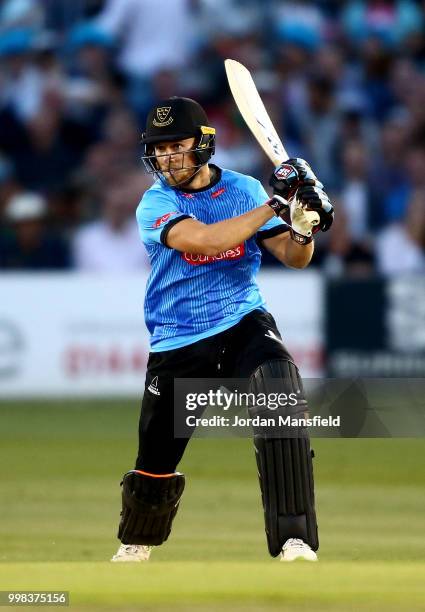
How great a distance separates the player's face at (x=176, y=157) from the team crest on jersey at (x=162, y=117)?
0.08 meters

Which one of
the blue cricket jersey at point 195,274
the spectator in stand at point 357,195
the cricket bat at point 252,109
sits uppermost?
the spectator in stand at point 357,195

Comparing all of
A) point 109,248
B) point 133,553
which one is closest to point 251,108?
point 133,553

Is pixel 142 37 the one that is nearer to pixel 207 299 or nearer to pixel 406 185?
pixel 406 185

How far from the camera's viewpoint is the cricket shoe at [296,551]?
5754 millimetres

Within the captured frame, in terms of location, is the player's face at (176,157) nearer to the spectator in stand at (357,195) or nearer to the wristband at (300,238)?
the wristband at (300,238)

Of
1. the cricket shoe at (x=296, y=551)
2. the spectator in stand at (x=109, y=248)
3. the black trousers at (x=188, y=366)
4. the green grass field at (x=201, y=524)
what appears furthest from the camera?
the spectator in stand at (x=109, y=248)

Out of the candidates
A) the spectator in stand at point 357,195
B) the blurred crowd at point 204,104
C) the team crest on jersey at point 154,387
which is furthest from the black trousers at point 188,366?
the spectator in stand at point 357,195

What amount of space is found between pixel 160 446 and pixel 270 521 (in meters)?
0.68

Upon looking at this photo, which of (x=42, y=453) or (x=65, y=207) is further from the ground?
(x=65, y=207)

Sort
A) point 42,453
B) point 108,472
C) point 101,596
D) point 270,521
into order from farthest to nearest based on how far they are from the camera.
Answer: point 42,453 < point 108,472 < point 270,521 < point 101,596

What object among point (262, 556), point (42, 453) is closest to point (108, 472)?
point (42, 453)

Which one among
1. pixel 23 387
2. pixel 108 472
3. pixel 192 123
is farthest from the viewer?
pixel 23 387

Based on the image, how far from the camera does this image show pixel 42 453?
10.5 meters

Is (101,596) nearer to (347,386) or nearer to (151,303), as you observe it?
(151,303)
